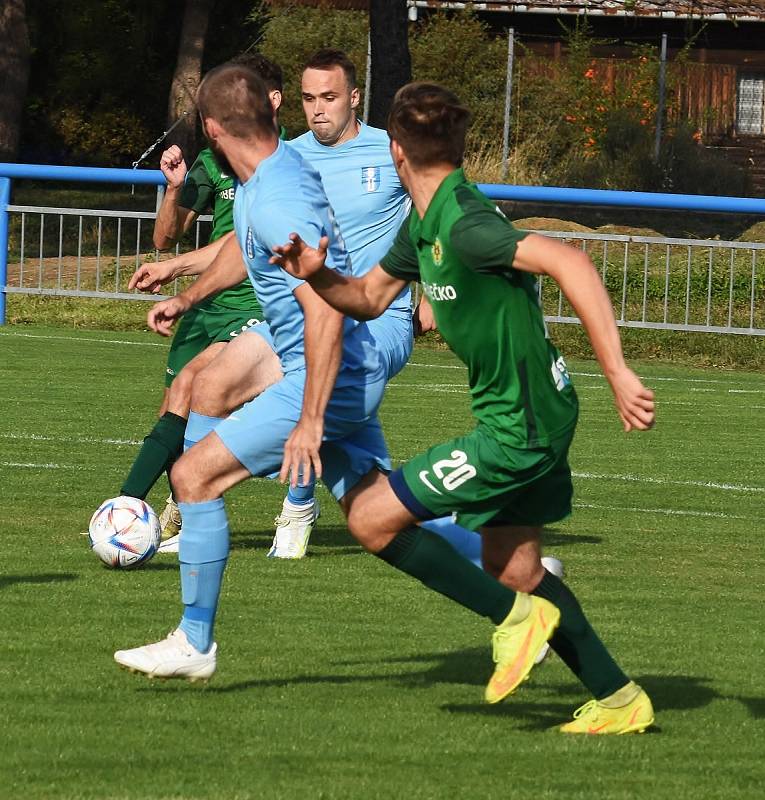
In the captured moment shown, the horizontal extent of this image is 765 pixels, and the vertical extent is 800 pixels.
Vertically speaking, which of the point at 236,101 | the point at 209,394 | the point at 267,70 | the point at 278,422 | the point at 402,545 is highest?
the point at 267,70

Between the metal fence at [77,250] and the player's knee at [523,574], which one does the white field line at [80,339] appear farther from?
the player's knee at [523,574]

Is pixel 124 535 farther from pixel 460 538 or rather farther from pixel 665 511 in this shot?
pixel 665 511

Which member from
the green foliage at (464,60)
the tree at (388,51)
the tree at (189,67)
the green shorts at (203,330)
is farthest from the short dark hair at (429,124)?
the green foliage at (464,60)

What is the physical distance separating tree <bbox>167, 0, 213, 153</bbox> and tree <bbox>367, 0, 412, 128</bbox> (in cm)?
982

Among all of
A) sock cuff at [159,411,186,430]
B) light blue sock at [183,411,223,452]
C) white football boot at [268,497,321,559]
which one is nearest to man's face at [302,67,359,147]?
light blue sock at [183,411,223,452]

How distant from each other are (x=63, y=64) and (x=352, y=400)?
3665cm

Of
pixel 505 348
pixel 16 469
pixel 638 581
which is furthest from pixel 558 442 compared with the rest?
pixel 16 469

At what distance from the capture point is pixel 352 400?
19.9ft

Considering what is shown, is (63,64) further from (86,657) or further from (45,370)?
(86,657)

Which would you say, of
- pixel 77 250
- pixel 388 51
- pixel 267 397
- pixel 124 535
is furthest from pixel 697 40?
pixel 267 397

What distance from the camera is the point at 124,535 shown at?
7785mm

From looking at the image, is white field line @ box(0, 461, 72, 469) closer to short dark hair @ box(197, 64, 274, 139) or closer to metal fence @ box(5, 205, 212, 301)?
short dark hair @ box(197, 64, 274, 139)

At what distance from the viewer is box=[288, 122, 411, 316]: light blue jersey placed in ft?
26.2

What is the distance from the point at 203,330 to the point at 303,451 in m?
3.91
